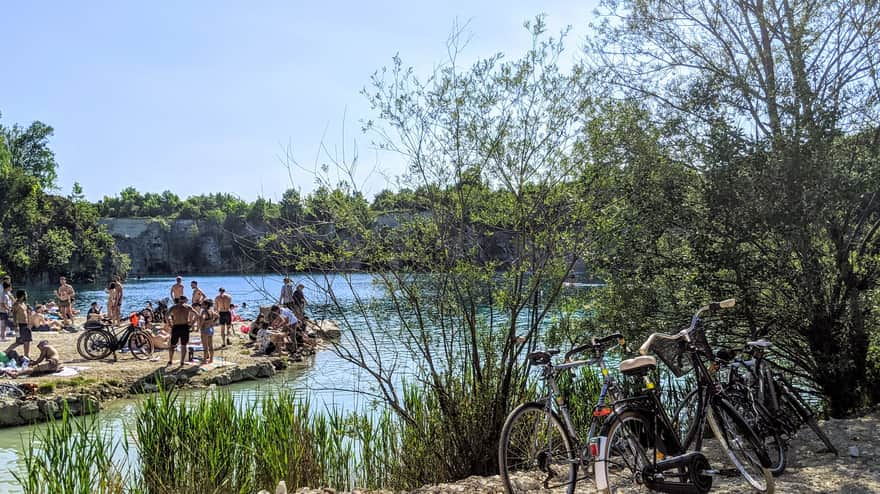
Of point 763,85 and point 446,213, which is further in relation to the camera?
point 763,85

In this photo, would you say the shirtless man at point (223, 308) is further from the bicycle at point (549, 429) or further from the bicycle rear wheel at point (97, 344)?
the bicycle at point (549, 429)

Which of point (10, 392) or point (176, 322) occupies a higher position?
point (176, 322)

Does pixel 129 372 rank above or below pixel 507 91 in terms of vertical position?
below

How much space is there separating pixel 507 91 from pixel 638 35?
171 inches

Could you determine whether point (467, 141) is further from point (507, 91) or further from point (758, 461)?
point (758, 461)

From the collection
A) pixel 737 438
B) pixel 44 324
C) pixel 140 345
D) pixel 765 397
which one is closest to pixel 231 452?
pixel 737 438

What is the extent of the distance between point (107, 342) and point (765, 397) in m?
17.3

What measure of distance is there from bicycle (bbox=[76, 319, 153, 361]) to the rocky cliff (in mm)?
101904

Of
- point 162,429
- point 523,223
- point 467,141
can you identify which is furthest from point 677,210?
point 162,429

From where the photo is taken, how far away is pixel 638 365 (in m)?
4.18

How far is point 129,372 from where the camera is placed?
16844 millimetres

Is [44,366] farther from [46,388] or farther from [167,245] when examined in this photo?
[167,245]

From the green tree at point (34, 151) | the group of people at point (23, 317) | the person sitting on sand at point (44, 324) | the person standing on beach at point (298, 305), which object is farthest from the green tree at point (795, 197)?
the green tree at point (34, 151)

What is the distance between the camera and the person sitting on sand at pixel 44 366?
1581 centimetres
